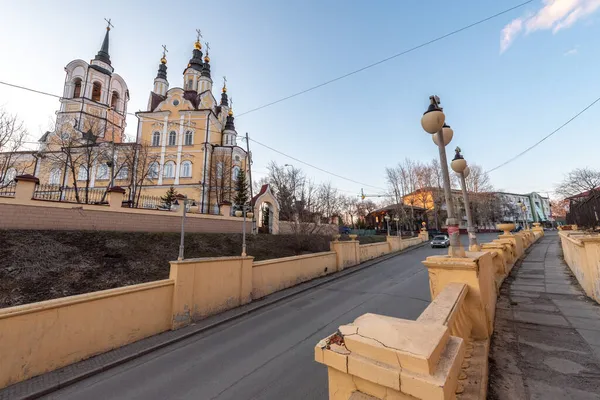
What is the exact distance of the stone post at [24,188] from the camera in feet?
32.9

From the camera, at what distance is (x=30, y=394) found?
144 inches

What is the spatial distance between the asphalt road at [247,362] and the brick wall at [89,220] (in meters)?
9.69

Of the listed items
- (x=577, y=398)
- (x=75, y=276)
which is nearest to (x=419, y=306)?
(x=577, y=398)

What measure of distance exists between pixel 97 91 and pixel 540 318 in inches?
1870

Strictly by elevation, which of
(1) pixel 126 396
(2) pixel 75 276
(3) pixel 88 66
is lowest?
(1) pixel 126 396

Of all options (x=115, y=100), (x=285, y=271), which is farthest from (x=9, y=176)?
(x=285, y=271)

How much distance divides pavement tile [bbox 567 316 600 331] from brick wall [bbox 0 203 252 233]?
52.9 ft

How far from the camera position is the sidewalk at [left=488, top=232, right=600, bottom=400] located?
2459mm

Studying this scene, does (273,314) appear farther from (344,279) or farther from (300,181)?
(300,181)

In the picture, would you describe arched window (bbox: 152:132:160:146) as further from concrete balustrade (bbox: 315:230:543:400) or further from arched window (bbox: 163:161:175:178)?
concrete balustrade (bbox: 315:230:543:400)

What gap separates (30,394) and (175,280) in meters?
2.76

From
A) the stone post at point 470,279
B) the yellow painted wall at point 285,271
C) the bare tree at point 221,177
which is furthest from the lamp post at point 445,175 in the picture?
the bare tree at point 221,177

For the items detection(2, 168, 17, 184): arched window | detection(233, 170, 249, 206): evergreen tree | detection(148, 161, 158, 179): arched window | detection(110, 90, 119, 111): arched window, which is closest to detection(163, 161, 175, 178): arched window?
detection(148, 161, 158, 179): arched window

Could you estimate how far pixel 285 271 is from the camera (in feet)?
33.3
